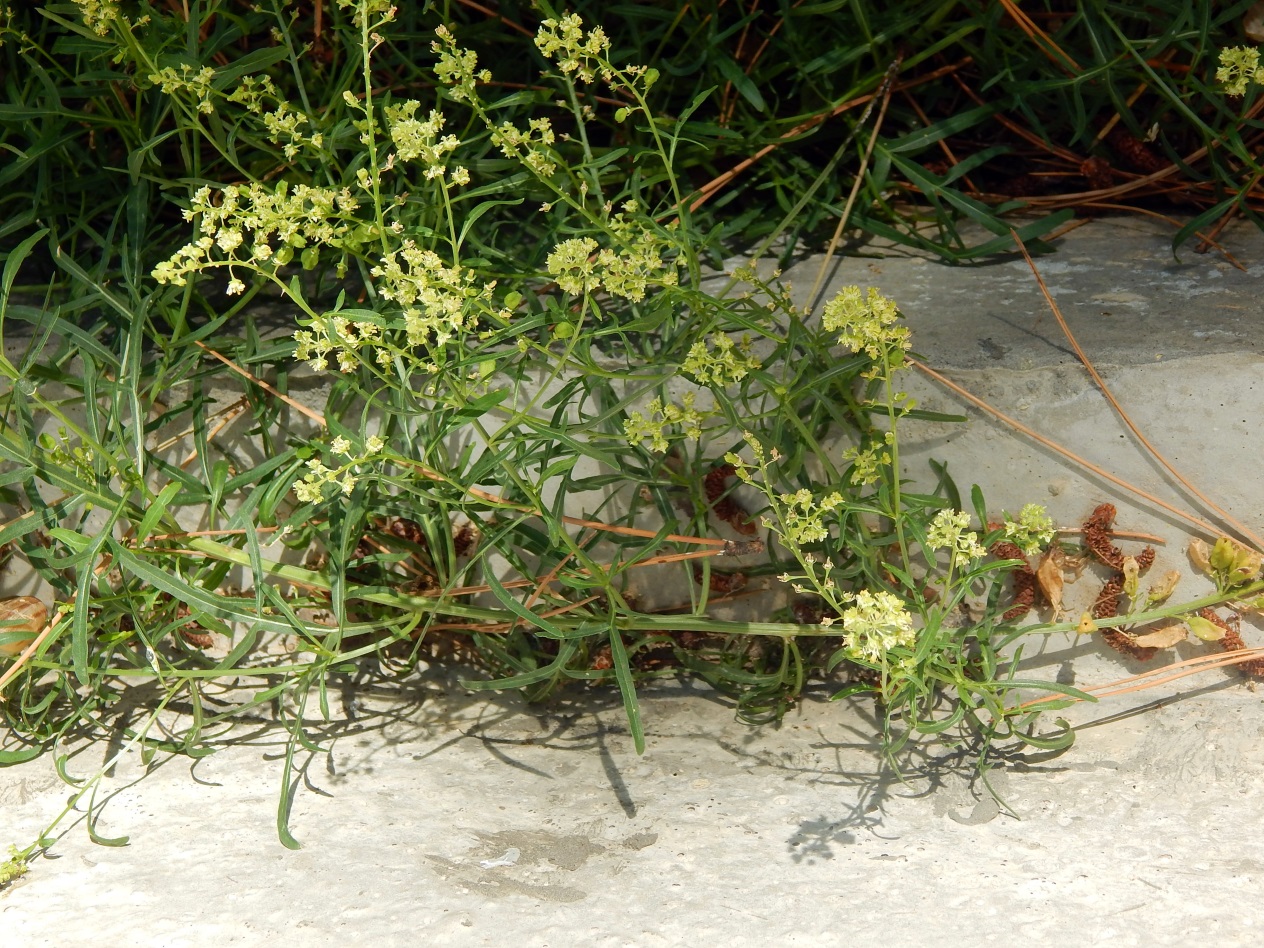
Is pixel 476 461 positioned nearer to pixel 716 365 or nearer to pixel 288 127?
pixel 716 365

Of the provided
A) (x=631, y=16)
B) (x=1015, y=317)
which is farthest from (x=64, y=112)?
(x=1015, y=317)

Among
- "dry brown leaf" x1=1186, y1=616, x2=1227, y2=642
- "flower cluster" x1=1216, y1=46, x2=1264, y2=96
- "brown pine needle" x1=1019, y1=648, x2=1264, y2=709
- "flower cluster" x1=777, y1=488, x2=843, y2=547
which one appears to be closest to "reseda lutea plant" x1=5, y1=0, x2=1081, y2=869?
"flower cluster" x1=777, y1=488, x2=843, y2=547

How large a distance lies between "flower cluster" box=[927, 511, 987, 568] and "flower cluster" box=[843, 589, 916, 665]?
5.7 inches

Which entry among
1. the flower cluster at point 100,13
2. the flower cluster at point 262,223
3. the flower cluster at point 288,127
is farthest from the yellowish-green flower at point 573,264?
the flower cluster at point 100,13

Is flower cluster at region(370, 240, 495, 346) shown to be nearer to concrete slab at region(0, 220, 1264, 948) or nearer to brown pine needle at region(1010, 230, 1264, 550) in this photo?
concrete slab at region(0, 220, 1264, 948)

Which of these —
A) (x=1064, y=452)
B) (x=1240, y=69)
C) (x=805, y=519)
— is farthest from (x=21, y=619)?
(x=1240, y=69)

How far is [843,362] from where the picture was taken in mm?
1509

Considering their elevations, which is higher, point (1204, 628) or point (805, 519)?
point (805, 519)

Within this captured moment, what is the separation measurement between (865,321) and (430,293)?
51 centimetres

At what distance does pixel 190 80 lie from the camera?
1471 millimetres

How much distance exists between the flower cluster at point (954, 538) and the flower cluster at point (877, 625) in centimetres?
14

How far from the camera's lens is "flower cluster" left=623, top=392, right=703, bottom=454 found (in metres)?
1.42

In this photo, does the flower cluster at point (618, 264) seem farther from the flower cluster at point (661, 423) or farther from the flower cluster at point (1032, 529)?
the flower cluster at point (1032, 529)

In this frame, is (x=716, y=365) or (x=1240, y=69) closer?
(x=716, y=365)
